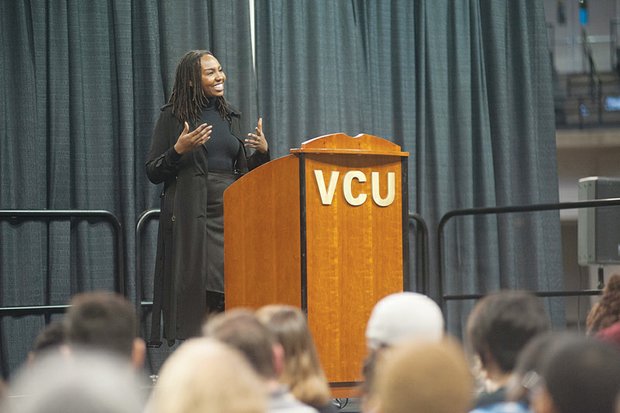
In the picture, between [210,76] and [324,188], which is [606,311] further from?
[210,76]

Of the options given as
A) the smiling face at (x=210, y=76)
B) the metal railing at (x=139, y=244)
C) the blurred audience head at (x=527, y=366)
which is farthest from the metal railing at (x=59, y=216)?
the blurred audience head at (x=527, y=366)

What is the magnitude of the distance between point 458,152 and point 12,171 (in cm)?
260

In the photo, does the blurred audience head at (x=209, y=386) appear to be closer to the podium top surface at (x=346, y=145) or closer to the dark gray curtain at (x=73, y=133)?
the podium top surface at (x=346, y=145)

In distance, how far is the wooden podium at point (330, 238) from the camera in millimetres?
3725

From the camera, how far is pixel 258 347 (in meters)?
2.20

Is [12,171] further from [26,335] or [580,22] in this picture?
[580,22]

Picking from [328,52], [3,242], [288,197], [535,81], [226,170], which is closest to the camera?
[288,197]

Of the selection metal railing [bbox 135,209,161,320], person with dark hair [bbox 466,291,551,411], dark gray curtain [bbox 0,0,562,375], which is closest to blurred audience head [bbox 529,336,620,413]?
person with dark hair [bbox 466,291,551,411]

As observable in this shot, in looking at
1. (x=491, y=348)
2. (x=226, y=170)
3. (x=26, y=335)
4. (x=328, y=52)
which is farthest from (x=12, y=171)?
(x=491, y=348)

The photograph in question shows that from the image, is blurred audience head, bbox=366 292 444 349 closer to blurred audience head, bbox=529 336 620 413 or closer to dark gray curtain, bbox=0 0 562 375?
blurred audience head, bbox=529 336 620 413

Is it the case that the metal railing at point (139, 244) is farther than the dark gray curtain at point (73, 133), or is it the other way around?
the dark gray curtain at point (73, 133)

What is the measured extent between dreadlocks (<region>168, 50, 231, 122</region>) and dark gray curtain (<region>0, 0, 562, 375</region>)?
1114 mm

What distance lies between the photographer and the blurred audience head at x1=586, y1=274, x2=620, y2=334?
313 cm

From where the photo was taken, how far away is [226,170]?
4.47 m
